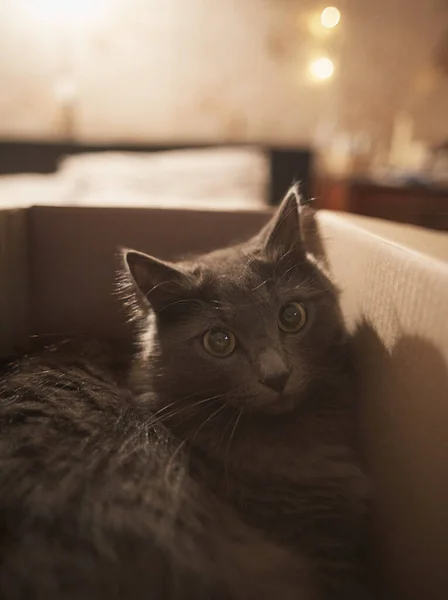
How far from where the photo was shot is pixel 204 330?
0.85 meters

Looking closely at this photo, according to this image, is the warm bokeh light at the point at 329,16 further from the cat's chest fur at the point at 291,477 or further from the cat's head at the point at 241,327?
the cat's chest fur at the point at 291,477

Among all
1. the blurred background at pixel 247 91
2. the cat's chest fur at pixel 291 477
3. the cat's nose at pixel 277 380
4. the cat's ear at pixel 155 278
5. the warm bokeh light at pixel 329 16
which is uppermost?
the warm bokeh light at pixel 329 16

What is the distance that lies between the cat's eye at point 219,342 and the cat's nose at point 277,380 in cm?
8

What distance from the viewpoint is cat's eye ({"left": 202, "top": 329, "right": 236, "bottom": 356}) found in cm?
85

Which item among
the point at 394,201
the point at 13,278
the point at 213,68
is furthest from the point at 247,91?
the point at 13,278

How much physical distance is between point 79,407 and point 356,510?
1.42ft

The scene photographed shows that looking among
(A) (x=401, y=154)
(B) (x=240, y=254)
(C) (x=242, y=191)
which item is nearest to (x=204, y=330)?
(B) (x=240, y=254)

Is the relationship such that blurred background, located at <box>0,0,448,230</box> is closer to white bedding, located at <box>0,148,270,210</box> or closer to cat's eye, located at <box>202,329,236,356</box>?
white bedding, located at <box>0,148,270,210</box>

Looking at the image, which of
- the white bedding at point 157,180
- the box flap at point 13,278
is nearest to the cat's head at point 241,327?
the box flap at point 13,278

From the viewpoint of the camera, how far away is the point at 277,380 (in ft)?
2.63

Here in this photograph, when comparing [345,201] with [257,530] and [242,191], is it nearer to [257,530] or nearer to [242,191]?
[242,191]

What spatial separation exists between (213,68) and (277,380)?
317cm

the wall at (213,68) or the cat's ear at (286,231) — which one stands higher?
the wall at (213,68)

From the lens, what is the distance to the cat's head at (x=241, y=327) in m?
0.83
